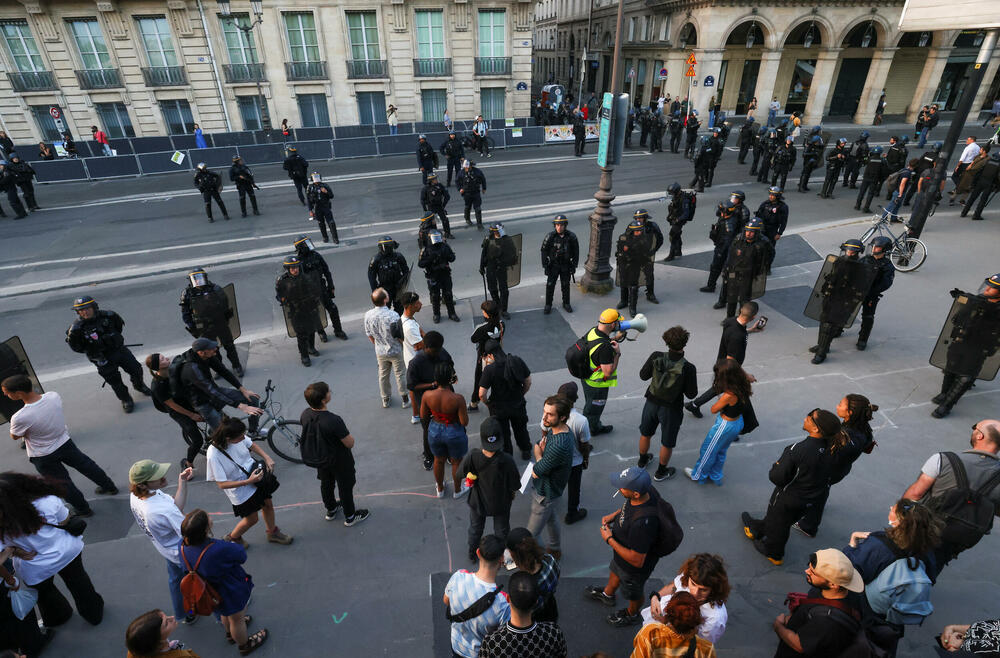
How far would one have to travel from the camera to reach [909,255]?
10625 mm

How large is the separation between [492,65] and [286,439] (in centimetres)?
2735

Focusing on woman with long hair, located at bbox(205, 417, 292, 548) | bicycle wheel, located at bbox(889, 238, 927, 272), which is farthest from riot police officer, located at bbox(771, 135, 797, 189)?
woman with long hair, located at bbox(205, 417, 292, 548)

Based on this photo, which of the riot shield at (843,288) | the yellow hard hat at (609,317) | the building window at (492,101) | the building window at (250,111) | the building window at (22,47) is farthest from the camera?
the building window at (492,101)

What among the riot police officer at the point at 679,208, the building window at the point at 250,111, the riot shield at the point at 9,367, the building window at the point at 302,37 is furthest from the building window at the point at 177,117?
the riot police officer at the point at 679,208

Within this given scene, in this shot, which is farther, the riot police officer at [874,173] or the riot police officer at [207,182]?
the riot police officer at [207,182]

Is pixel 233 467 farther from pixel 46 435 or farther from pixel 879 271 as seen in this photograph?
pixel 879 271

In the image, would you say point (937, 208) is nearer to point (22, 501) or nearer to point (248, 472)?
point (248, 472)

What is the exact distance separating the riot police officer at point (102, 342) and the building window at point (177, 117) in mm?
25778

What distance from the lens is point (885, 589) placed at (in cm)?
354

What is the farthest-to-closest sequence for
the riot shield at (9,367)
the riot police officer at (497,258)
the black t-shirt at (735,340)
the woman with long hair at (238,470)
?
the riot police officer at (497,258) → the riot shield at (9,367) → the black t-shirt at (735,340) → the woman with long hair at (238,470)

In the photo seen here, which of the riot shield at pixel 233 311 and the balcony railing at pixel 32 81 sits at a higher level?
the balcony railing at pixel 32 81

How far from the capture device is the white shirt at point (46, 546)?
3932 millimetres

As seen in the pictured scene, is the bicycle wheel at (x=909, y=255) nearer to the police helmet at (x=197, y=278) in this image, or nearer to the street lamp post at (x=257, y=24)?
the police helmet at (x=197, y=278)

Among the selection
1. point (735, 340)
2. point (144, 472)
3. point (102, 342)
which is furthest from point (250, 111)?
point (735, 340)
